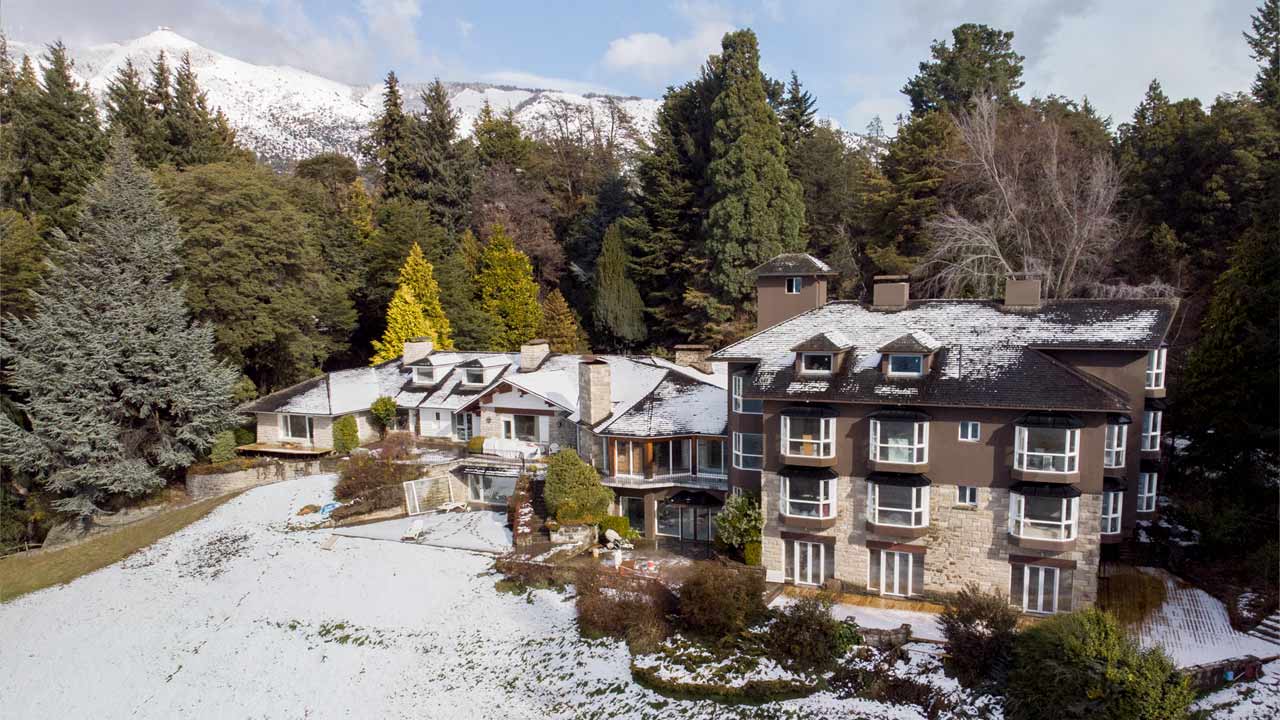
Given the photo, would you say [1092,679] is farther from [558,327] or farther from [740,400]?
[558,327]

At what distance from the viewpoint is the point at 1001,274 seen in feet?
110

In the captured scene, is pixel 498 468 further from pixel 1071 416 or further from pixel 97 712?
pixel 1071 416

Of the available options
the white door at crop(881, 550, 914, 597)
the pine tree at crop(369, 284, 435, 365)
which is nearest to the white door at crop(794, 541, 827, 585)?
the white door at crop(881, 550, 914, 597)

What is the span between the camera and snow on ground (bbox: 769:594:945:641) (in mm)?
19219

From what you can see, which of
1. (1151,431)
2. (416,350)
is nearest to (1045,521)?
(1151,431)

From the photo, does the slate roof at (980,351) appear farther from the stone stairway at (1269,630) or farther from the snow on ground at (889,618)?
the stone stairway at (1269,630)

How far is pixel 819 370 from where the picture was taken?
73.1ft

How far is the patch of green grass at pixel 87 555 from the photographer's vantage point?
1102 inches

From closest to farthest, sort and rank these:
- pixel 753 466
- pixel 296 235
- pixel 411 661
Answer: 1. pixel 411 661
2. pixel 753 466
3. pixel 296 235

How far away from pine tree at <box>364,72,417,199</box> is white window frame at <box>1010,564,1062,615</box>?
4666cm

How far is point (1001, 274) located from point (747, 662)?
75.6ft

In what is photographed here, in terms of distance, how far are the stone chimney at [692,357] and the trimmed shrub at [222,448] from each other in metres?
21.7

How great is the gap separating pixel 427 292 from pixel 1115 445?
36278mm

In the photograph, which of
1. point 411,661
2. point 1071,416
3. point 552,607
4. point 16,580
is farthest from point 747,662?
point 16,580
